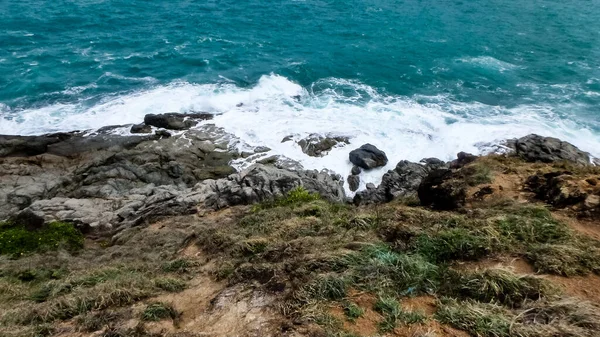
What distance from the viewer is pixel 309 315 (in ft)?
24.8

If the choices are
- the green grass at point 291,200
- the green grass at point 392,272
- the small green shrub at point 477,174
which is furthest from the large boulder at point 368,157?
the green grass at point 392,272

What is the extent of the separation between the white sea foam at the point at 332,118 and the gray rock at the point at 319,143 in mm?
503

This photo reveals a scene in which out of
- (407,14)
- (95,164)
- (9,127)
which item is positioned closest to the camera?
(95,164)

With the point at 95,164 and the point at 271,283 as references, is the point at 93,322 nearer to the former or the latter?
the point at 271,283

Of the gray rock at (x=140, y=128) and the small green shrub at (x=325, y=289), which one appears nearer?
the small green shrub at (x=325, y=289)

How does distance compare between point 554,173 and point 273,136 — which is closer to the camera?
point 554,173

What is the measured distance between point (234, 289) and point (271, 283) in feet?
2.98

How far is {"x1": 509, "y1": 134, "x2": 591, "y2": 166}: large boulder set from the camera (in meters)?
22.2

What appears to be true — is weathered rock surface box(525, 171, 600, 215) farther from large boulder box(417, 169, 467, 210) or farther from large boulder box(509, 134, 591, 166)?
large boulder box(509, 134, 591, 166)

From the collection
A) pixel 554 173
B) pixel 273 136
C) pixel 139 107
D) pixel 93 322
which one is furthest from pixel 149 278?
pixel 139 107

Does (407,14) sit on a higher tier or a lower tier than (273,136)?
higher

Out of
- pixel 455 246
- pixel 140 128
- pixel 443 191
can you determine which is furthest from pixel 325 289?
pixel 140 128

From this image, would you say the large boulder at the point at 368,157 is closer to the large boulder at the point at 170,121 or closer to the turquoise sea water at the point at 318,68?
the turquoise sea water at the point at 318,68

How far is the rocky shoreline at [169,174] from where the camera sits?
60.3ft
